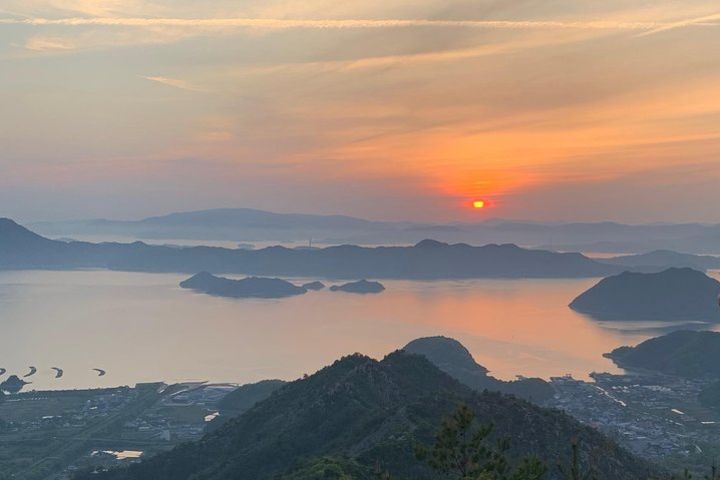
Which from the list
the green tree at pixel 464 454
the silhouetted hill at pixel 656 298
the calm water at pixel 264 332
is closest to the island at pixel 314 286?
the calm water at pixel 264 332

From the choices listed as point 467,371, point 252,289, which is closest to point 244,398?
point 467,371

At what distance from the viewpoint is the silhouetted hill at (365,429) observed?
1292 inches

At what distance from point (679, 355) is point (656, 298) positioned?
55026 millimetres

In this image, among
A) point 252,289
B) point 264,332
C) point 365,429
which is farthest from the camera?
point 252,289

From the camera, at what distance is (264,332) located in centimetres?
11581

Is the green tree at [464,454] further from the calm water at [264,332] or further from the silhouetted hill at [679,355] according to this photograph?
the silhouetted hill at [679,355]

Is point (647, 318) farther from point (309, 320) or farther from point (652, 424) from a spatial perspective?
point (652, 424)

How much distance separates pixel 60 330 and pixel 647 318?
319 ft

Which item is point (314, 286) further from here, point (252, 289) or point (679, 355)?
point (679, 355)

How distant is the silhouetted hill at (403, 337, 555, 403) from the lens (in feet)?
230

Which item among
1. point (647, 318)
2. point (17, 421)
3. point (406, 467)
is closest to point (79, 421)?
point (17, 421)

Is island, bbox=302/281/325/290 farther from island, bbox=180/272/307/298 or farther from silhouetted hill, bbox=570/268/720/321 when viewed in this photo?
silhouetted hill, bbox=570/268/720/321

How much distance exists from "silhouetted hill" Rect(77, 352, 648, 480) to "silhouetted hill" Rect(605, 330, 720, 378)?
156ft

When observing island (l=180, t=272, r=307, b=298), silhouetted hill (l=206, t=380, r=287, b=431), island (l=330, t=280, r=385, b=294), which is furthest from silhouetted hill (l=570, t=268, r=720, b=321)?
silhouetted hill (l=206, t=380, r=287, b=431)
